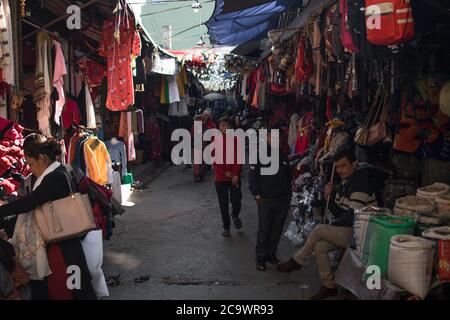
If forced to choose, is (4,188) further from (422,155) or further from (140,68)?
(140,68)

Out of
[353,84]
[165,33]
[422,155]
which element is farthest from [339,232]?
[165,33]

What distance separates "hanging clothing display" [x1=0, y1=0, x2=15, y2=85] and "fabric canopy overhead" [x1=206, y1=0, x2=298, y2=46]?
2.73 m

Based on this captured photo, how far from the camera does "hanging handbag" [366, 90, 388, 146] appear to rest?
573 cm

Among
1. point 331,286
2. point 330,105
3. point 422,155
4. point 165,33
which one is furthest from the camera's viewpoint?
point 165,33

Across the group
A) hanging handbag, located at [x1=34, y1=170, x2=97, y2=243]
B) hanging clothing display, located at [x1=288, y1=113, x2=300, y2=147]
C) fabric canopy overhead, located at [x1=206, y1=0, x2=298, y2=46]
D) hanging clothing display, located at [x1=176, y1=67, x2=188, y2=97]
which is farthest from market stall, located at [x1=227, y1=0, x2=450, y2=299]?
hanging clothing display, located at [x1=176, y1=67, x2=188, y2=97]

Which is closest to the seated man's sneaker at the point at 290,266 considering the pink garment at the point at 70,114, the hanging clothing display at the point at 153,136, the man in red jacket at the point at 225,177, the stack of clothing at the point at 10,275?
the man in red jacket at the point at 225,177

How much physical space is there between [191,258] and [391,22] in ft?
12.6

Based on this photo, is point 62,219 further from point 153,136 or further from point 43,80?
point 153,136

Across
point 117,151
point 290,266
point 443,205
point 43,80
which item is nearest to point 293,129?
point 117,151

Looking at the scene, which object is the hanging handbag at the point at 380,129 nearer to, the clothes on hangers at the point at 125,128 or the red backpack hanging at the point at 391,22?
the red backpack hanging at the point at 391,22

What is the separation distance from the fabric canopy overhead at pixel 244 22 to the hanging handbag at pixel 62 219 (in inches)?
145

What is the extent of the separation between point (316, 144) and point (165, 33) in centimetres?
2354

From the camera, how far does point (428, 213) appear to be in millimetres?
4449

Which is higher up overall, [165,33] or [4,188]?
[165,33]
